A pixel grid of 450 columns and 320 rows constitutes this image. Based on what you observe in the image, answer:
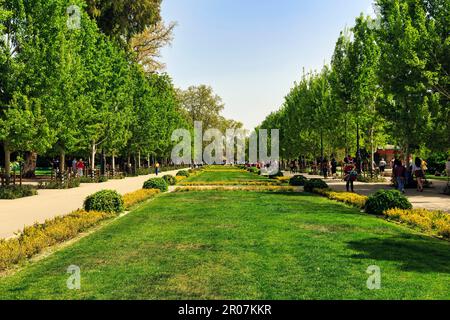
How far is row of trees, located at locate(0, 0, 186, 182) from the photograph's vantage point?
77.1 ft

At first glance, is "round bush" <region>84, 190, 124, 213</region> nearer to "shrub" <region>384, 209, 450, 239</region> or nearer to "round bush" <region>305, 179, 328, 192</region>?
"shrub" <region>384, 209, 450, 239</region>

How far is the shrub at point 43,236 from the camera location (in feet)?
29.7

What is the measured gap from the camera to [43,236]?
1079 centimetres

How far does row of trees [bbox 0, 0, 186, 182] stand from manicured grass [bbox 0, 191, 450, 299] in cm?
1221

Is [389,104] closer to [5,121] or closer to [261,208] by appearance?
[261,208]

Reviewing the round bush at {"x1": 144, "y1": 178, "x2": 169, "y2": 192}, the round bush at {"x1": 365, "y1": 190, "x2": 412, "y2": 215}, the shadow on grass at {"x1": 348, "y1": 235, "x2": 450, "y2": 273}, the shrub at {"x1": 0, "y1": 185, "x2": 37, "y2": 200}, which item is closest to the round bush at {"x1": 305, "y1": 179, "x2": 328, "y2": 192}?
the round bush at {"x1": 144, "y1": 178, "x2": 169, "y2": 192}

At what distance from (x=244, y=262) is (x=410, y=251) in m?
3.77

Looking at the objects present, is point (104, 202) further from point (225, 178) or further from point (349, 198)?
point (225, 178)

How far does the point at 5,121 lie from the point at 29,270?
15817 mm

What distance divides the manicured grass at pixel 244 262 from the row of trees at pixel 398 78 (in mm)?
13052

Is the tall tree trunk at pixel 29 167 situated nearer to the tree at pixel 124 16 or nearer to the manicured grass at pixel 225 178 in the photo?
the tree at pixel 124 16

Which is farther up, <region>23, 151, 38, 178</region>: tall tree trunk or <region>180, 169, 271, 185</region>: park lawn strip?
<region>23, 151, 38, 178</region>: tall tree trunk

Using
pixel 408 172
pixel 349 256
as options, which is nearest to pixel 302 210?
pixel 349 256

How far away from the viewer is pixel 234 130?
143250 mm
